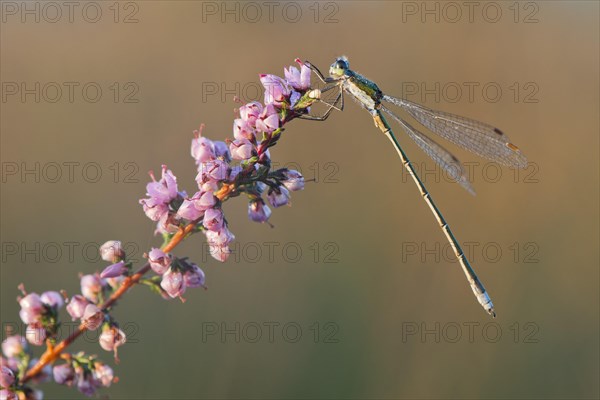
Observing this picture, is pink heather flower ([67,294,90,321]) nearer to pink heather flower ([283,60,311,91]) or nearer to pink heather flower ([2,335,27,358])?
pink heather flower ([2,335,27,358])

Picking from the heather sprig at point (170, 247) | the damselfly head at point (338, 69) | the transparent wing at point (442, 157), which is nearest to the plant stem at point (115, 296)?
the heather sprig at point (170, 247)

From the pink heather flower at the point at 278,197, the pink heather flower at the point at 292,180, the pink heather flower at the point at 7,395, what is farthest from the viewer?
the pink heather flower at the point at 278,197

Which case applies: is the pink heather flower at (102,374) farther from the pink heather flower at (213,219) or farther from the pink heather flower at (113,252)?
the pink heather flower at (213,219)

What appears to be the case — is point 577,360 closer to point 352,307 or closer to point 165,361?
point 352,307

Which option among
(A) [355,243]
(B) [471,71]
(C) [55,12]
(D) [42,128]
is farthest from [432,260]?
(C) [55,12]

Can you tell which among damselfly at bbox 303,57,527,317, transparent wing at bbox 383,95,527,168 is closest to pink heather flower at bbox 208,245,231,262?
damselfly at bbox 303,57,527,317

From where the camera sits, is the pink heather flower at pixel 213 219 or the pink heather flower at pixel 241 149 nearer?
the pink heather flower at pixel 213 219

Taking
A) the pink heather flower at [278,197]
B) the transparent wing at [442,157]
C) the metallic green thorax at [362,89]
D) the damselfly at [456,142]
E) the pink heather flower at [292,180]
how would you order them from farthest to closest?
the transparent wing at [442,157]
the damselfly at [456,142]
the metallic green thorax at [362,89]
the pink heather flower at [278,197]
the pink heather flower at [292,180]

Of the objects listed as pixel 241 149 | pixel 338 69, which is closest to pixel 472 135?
pixel 338 69
